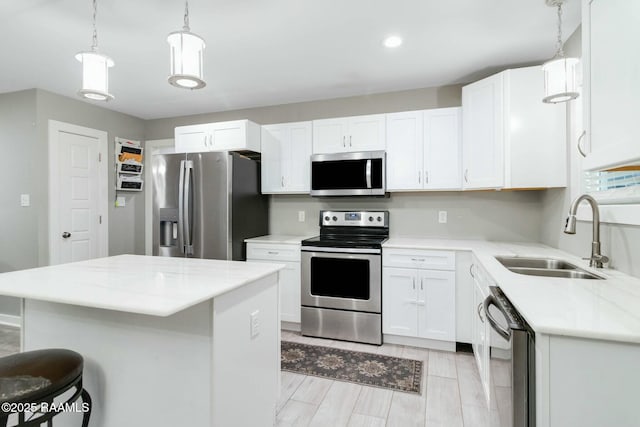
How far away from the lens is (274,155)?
357 centimetres

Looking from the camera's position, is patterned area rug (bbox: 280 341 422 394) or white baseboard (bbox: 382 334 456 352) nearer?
patterned area rug (bbox: 280 341 422 394)

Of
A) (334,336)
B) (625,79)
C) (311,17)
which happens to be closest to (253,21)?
(311,17)

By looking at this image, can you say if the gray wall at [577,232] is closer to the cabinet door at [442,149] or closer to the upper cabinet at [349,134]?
the cabinet door at [442,149]

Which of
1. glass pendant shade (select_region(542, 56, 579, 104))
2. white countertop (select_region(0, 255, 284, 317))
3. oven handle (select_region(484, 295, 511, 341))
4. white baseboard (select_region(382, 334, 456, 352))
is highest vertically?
glass pendant shade (select_region(542, 56, 579, 104))

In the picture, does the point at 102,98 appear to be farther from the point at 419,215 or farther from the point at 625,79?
the point at 419,215

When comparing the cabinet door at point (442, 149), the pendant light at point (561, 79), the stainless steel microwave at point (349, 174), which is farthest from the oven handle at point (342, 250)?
the pendant light at point (561, 79)

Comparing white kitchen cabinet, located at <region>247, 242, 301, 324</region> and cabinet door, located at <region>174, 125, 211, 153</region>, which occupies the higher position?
cabinet door, located at <region>174, 125, 211, 153</region>

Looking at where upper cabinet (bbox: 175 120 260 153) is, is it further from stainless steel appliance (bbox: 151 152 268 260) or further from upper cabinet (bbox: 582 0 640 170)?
upper cabinet (bbox: 582 0 640 170)

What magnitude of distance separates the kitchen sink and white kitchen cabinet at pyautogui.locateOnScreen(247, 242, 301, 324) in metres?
1.78

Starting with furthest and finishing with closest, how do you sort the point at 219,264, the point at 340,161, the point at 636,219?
1. the point at 340,161
2. the point at 219,264
3. the point at 636,219

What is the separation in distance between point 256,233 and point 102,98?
2.10 m

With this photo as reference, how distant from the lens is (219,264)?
6.06 ft

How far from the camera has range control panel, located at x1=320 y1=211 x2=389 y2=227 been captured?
340 centimetres

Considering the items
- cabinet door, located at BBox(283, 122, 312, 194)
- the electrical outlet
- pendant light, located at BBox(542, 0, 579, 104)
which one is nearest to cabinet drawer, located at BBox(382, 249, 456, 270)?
cabinet door, located at BBox(283, 122, 312, 194)
